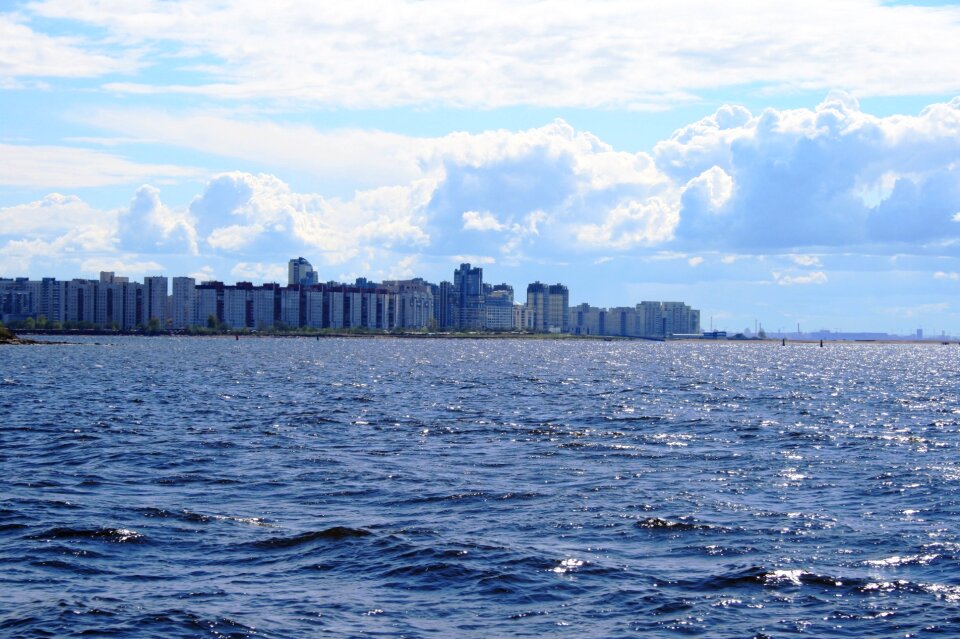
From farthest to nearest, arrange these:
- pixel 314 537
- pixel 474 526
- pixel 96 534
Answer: pixel 474 526
pixel 96 534
pixel 314 537

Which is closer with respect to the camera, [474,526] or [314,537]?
[314,537]

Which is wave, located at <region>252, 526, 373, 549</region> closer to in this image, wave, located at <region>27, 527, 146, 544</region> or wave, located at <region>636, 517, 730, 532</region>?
wave, located at <region>27, 527, 146, 544</region>

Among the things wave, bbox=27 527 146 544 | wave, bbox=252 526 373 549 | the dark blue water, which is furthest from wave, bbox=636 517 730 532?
wave, bbox=27 527 146 544

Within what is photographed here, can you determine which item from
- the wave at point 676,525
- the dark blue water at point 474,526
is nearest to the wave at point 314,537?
the dark blue water at point 474,526

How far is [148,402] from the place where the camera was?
7375 centimetres

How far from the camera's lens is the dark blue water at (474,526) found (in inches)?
881

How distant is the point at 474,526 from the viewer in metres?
30.7

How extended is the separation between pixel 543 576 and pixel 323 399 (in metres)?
55.0

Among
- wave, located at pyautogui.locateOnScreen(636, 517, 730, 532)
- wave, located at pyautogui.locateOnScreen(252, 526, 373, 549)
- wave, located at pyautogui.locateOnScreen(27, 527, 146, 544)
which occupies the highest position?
wave, located at pyautogui.locateOnScreen(636, 517, 730, 532)

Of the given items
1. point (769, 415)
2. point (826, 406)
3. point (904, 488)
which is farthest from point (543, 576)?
point (826, 406)

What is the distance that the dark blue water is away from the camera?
73.4 feet

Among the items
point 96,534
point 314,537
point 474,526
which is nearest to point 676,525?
point 474,526

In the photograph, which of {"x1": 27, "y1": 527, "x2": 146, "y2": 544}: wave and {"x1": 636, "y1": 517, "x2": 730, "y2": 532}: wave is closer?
{"x1": 27, "y1": 527, "x2": 146, "y2": 544}: wave

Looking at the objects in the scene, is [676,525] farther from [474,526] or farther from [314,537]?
[314,537]
